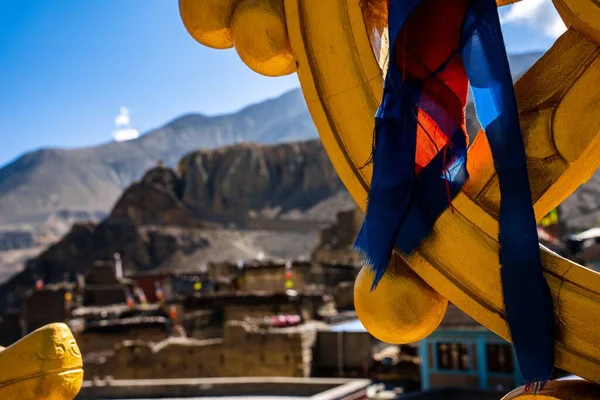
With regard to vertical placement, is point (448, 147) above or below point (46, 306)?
above

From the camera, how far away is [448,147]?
1938mm

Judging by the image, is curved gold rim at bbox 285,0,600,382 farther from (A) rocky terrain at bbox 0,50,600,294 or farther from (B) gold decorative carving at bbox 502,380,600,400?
(A) rocky terrain at bbox 0,50,600,294

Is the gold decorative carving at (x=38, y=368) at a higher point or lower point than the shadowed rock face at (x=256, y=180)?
lower

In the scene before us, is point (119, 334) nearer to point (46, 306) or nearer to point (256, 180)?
point (46, 306)

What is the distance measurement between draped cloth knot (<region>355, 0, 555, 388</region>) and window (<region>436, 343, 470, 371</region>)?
42.1 ft

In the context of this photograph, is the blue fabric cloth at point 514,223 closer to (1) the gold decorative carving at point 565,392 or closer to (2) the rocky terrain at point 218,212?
(1) the gold decorative carving at point 565,392

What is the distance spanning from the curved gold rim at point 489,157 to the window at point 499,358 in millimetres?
12442

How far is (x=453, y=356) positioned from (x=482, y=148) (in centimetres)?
1312

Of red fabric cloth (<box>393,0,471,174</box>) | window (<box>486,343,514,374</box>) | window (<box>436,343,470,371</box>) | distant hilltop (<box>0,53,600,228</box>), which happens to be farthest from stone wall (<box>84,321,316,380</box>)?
distant hilltop (<box>0,53,600,228</box>)

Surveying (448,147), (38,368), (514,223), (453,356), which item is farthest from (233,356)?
(514,223)

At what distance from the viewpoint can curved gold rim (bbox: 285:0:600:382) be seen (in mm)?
1720

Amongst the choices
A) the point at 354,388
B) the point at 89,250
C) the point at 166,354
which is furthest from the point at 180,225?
the point at 354,388

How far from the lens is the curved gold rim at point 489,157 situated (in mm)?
1720

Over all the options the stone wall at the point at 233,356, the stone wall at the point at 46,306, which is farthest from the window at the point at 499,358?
the stone wall at the point at 46,306
